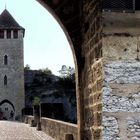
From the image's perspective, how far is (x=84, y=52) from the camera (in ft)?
23.8

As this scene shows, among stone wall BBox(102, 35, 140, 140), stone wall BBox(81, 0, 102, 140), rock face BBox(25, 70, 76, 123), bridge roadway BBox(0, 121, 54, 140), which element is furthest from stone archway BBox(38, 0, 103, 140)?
rock face BBox(25, 70, 76, 123)

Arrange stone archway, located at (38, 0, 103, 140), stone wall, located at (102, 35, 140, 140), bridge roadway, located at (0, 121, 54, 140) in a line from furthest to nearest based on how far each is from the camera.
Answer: bridge roadway, located at (0, 121, 54, 140)
stone archway, located at (38, 0, 103, 140)
stone wall, located at (102, 35, 140, 140)

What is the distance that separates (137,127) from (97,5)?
1.55m

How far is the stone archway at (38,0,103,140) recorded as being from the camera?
238 inches

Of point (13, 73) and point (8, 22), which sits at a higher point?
point (8, 22)

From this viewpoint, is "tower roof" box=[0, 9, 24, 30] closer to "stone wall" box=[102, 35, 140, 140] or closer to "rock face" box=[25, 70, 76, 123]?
"rock face" box=[25, 70, 76, 123]

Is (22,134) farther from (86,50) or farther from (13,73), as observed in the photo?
(13,73)

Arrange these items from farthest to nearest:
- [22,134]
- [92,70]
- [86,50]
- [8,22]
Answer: [8,22], [22,134], [86,50], [92,70]

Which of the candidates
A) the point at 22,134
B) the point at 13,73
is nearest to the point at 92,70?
the point at 22,134

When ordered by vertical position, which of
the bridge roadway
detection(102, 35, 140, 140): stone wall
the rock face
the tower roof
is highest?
the tower roof

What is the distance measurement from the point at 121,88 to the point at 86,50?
1.47 meters

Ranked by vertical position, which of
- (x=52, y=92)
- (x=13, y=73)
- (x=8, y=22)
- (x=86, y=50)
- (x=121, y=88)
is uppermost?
(x=8, y=22)

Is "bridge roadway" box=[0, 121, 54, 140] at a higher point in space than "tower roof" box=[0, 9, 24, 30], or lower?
lower

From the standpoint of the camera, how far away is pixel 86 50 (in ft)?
23.1
